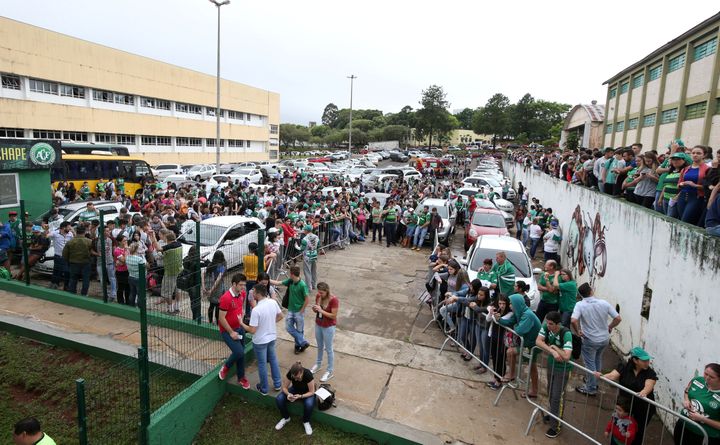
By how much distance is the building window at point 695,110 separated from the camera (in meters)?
21.5

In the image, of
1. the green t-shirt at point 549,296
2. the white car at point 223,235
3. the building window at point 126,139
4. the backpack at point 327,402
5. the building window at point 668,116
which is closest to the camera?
the backpack at point 327,402

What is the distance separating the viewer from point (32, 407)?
652cm

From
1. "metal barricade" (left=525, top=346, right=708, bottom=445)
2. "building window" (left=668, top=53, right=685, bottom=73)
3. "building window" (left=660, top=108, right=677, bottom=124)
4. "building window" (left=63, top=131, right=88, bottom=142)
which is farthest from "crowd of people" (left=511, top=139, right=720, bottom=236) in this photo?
"building window" (left=63, top=131, right=88, bottom=142)

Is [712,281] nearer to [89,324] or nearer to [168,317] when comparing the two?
[168,317]

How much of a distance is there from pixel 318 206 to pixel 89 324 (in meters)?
9.23

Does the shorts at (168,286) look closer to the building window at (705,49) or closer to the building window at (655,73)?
the building window at (705,49)

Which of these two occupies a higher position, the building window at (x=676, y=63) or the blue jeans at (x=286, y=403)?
the building window at (x=676, y=63)

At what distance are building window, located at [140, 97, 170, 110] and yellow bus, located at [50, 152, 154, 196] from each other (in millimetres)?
21265

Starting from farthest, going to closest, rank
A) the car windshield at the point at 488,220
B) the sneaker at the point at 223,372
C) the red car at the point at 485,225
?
the car windshield at the point at 488,220
the red car at the point at 485,225
the sneaker at the point at 223,372

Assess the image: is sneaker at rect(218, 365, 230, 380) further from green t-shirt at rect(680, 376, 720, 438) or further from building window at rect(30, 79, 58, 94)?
building window at rect(30, 79, 58, 94)

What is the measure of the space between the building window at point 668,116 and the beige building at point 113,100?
4248 centimetres

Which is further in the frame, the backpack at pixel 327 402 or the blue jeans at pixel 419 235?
the blue jeans at pixel 419 235

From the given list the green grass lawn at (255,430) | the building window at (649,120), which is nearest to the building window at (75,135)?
the green grass lawn at (255,430)

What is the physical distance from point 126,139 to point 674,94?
43240 millimetres
